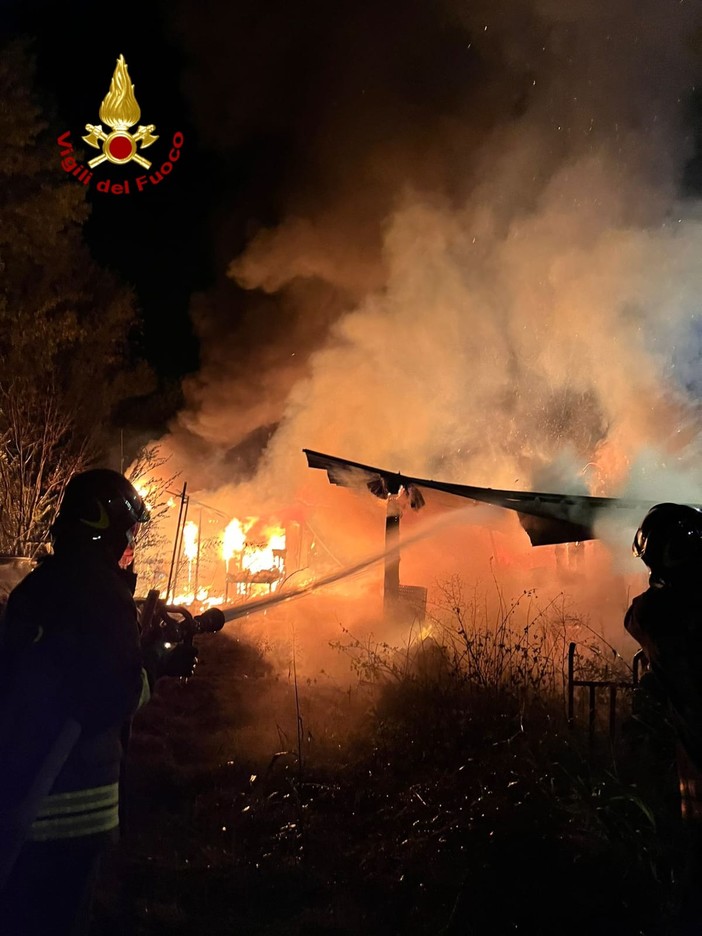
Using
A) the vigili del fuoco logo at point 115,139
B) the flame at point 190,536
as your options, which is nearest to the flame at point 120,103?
the vigili del fuoco logo at point 115,139

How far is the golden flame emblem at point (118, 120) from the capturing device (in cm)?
1215

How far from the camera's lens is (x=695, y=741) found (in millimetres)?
2246

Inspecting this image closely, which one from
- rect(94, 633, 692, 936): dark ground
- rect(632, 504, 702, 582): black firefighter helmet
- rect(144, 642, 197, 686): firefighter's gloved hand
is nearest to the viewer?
rect(144, 642, 197, 686): firefighter's gloved hand

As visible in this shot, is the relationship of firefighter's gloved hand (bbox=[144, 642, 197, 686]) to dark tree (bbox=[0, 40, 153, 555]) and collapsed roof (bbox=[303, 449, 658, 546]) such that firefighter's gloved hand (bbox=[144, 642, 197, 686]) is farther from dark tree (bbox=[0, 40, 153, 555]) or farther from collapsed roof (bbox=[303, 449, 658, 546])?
dark tree (bbox=[0, 40, 153, 555])

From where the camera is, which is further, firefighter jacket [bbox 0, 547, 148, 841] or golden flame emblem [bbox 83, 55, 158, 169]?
golden flame emblem [bbox 83, 55, 158, 169]

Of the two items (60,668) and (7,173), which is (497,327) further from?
(60,668)

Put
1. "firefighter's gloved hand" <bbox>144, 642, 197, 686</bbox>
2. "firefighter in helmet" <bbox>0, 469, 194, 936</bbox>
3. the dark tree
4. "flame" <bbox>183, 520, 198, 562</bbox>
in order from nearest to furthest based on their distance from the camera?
"firefighter in helmet" <bbox>0, 469, 194, 936</bbox> < "firefighter's gloved hand" <bbox>144, 642, 197, 686</bbox> < the dark tree < "flame" <bbox>183, 520, 198, 562</bbox>

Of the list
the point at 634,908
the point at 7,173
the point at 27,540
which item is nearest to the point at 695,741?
the point at 634,908

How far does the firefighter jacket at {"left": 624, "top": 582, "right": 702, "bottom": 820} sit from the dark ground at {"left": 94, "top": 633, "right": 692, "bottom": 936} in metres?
1.29

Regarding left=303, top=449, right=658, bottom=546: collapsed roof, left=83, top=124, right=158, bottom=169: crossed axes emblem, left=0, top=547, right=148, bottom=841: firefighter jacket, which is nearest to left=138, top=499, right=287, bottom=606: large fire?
left=83, top=124, right=158, bottom=169: crossed axes emblem

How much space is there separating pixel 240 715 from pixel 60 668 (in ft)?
20.3

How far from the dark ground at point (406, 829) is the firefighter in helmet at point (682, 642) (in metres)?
1.20

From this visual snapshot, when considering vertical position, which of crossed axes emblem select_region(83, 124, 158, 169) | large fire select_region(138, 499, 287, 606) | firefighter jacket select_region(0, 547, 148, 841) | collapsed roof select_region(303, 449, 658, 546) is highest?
crossed axes emblem select_region(83, 124, 158, 169)

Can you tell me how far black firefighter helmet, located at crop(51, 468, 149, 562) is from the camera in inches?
89.6
